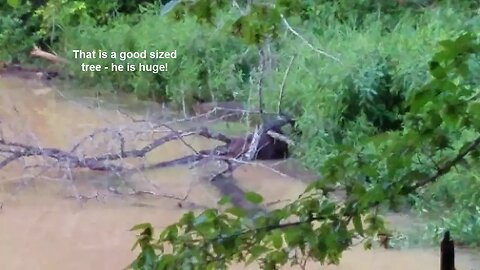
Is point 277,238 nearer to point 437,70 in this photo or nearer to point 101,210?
point 437,70

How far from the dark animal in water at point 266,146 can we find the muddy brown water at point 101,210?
92 mm

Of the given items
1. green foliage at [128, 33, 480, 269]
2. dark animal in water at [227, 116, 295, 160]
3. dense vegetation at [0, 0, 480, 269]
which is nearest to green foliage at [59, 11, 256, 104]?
dense vegetation at [0, 0, 480, 269]

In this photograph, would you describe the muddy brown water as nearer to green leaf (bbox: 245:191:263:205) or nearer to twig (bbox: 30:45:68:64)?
green leaf (bbox: 245:191:263:205)

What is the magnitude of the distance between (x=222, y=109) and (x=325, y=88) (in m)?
0.58

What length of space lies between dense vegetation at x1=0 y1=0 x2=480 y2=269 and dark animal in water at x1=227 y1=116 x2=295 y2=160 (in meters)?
0.12

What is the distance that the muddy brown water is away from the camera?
300 centimetres

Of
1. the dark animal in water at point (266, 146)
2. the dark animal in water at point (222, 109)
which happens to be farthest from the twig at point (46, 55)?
the dark animal in water at point (266, 146)

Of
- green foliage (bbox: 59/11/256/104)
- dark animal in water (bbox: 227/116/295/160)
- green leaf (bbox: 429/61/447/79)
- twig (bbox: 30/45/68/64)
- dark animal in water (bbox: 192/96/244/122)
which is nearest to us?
green leaf (bbox: 429/61/447/79)

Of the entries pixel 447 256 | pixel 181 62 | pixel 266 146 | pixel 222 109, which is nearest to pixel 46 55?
pixel 181 62

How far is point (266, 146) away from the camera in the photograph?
400 centimetres

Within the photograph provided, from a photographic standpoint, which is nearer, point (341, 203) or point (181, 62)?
point (341, 203)

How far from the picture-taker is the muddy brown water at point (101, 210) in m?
3.00

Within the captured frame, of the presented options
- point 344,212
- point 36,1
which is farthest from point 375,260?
point 36,1

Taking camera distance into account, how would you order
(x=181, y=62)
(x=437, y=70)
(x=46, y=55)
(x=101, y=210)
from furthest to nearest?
(x=46, y=55)
(x=181, y=62)
(x=101, y=210)
(x=437, y=70)
